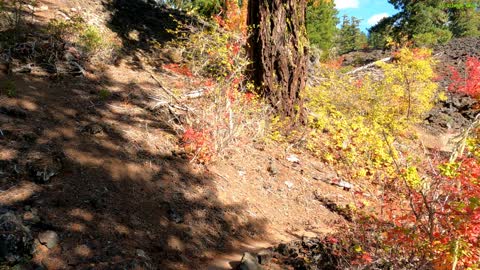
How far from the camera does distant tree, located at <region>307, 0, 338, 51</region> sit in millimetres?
20344

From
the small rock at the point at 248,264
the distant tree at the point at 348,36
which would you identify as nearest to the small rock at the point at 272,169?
the small rock at the point at 248,264

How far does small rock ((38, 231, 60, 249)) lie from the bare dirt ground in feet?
0.12

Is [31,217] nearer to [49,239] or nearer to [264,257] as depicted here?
[49,239]

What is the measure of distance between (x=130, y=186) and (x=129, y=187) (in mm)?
22

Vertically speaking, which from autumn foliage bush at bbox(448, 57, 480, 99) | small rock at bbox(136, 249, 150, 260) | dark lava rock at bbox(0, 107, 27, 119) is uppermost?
autumn foliage bush at bbox(448, 57, 480, 99)

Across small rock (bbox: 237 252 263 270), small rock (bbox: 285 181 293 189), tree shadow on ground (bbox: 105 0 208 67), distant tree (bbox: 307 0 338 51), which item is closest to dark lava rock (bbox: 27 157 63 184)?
small rock (bbox: 237 252 263 270)

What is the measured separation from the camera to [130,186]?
3.76m

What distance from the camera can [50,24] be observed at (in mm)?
6234

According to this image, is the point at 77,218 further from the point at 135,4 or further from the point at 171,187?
the point at 135,4

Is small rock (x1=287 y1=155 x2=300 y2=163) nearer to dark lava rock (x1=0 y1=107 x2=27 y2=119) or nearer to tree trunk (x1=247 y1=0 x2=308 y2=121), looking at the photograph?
tree trunk (x1=247 y1=0 x2=308 y2=121)

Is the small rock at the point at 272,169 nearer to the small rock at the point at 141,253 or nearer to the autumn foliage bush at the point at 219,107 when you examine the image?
the autumn foliage bush at the point at 219,107

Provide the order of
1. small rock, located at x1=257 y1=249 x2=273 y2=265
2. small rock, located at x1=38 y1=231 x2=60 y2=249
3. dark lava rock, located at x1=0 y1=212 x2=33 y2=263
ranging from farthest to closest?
small rock, located at x1=257 y1=249 x2=273 y2=265 < small rock, located at x1=38 y1=231 x2=60 y2=249 < dark lava rock, located at x1=0 y1=212 x2=33 y2=263

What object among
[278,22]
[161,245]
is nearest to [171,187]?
[161,245]

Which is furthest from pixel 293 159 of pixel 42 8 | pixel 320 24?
pixel 320 24
